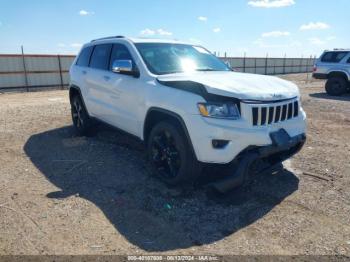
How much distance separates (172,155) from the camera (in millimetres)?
4180

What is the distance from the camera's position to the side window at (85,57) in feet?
21.1

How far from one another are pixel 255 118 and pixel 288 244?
1341 mm

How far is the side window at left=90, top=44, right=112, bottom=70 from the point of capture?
5660mm

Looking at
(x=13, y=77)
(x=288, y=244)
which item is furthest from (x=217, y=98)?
(x=13, y=77)

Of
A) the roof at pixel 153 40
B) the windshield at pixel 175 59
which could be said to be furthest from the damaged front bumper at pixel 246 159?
the roof at pixel 153 40

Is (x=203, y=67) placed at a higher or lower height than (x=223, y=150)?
higher

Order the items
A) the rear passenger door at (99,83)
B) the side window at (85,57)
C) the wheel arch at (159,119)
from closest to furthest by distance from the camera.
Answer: the wheel arch at (159,119)
the rear passenger door at (99,83)
the side window at (85,57)

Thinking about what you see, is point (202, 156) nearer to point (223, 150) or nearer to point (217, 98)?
point (223, 150)

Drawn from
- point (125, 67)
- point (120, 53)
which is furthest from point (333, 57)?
point (125, 67)

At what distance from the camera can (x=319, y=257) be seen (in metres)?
2.93

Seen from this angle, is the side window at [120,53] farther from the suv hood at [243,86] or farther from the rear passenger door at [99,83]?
the suv hood at [243,86]

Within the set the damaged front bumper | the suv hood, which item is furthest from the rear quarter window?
the damaged front bumper

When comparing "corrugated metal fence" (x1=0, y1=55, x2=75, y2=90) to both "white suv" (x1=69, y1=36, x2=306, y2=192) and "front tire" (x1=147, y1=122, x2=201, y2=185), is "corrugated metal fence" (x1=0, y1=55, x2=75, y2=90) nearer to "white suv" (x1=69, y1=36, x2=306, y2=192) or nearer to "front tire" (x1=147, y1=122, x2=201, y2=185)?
"white suv" (x1=69, y1=36, x2=306, y2=192)

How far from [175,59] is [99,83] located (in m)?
1.61
